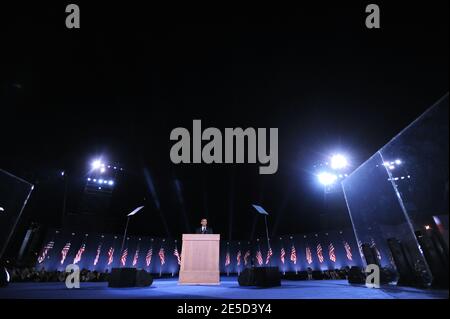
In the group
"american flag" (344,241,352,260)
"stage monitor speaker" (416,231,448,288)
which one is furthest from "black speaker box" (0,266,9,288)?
"american flag" (344,241,352,260)

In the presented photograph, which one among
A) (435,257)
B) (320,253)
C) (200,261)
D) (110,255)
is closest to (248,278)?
(200,261)

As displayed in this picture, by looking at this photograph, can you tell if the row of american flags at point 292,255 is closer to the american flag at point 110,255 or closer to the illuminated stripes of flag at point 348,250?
the illuminated stripes of flag at point 348,250

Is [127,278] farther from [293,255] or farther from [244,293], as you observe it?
[293,255]

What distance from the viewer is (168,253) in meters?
16.0

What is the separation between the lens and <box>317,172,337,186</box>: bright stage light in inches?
Result: 529

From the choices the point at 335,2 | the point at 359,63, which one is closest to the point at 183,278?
the point at 359,63

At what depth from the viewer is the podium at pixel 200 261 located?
681 cm

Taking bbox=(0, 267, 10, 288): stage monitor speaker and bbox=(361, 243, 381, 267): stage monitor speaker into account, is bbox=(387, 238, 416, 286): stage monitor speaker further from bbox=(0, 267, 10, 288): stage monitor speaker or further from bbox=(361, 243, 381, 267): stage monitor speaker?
bbox=(0, 267, 10, 288): stage monitor speaker

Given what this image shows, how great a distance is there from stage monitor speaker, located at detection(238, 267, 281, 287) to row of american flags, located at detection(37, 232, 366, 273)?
5.15 m

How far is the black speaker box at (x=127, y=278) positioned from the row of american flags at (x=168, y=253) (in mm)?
5707

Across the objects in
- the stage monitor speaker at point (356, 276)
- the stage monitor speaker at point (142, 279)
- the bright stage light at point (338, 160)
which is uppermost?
the bright stage light at point (338, 160)

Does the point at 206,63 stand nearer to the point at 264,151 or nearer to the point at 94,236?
the point at 264,151

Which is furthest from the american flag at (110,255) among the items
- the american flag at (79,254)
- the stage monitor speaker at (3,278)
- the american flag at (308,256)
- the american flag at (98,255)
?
the american flag at (308,256)

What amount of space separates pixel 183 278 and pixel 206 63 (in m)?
6.15
